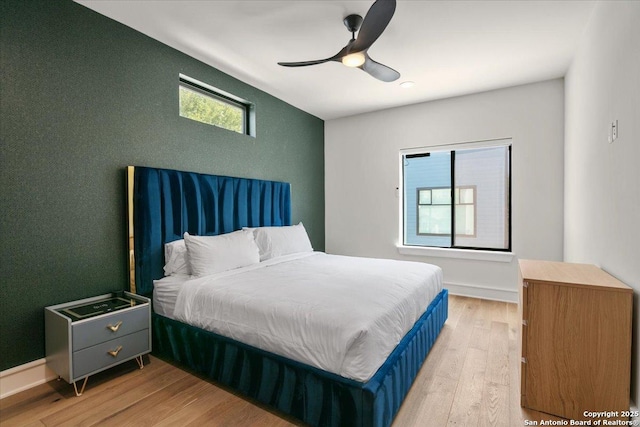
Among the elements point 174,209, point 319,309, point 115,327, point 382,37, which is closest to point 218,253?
point 174,209

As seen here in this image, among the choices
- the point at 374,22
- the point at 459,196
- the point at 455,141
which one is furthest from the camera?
the point at 459,196

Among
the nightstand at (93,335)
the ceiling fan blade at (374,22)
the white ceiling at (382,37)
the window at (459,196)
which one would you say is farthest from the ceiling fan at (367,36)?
the nightstand at (93,335)

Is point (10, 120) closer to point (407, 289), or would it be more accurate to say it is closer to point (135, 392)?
point (135, 392)

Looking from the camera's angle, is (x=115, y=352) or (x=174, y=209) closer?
(x=115, y=352)

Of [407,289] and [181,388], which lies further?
[407,289]

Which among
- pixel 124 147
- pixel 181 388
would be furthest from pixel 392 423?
pixel 124 147

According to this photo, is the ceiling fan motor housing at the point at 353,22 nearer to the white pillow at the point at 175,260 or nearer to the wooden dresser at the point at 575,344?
the wooden dresser at the point at 575,344

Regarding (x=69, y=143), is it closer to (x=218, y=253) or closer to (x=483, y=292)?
(x=218, y=253)

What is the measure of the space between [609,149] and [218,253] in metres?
2.87

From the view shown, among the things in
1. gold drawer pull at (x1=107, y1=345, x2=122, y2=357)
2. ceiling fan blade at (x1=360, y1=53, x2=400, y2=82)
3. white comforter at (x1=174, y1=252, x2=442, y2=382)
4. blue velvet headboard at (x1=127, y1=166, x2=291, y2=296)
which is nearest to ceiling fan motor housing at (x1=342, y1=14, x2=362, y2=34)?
ceiling fan blade at (x1=360, y1=53, x2=400, y2=82)

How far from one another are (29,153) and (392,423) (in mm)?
2795

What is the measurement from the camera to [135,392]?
1.93m

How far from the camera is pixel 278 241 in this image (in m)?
3.35

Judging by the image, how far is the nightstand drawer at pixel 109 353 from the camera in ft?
6.11
